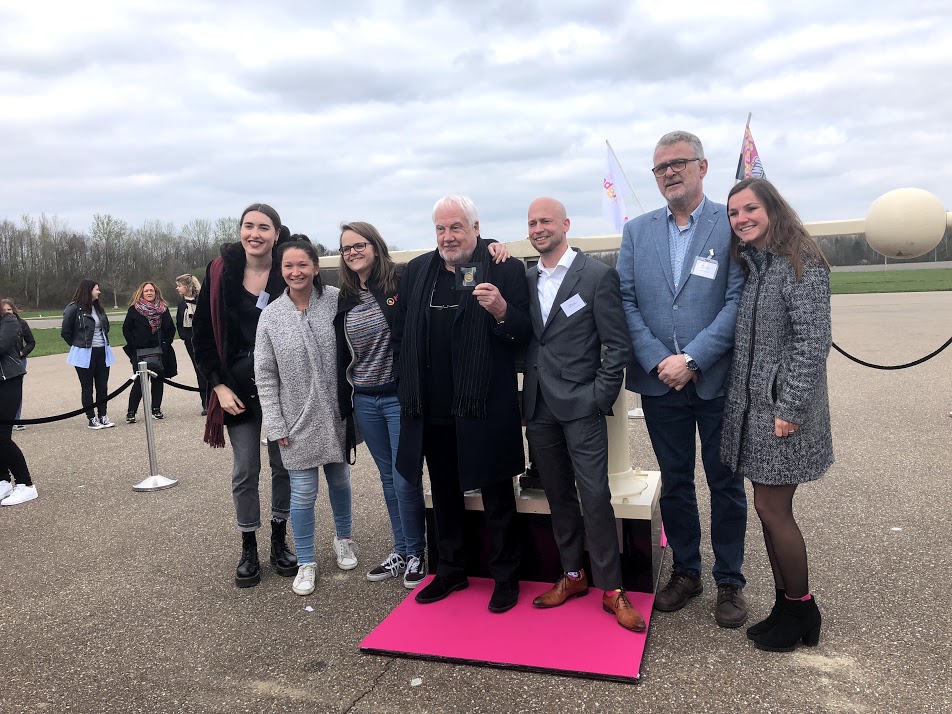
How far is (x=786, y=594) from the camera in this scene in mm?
2926

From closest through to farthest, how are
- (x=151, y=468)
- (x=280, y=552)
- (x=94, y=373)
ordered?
(x=280, y=552), (x=151, y=468), (x=94, y=373)

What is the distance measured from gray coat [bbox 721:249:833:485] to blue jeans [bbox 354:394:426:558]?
1.71 meters

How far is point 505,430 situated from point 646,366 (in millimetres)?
725

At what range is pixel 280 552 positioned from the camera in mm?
4094

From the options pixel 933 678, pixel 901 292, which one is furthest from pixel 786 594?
pixel 901 292

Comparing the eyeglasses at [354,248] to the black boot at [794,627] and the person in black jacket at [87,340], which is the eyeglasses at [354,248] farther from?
the person in black jacket at [87,340]

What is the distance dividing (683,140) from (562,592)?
2.23 metres

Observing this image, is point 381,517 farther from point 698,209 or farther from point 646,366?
point 698,209

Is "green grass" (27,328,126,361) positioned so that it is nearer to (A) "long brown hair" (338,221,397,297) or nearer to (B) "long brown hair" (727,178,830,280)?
(A) "long brown hair" (338,221,397,297)

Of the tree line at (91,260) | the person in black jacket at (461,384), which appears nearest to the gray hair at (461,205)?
the person in black jacket at (461,384)

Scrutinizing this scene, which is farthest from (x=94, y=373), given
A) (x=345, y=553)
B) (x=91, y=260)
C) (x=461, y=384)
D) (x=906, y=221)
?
(x=91, y=260)

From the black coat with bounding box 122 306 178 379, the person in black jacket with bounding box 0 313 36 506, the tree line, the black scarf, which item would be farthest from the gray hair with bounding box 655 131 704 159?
the tree line

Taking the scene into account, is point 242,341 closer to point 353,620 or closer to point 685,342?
point 353,620

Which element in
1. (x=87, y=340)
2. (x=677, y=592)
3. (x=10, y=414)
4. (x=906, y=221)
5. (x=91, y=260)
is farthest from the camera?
(x=91, y=260)
